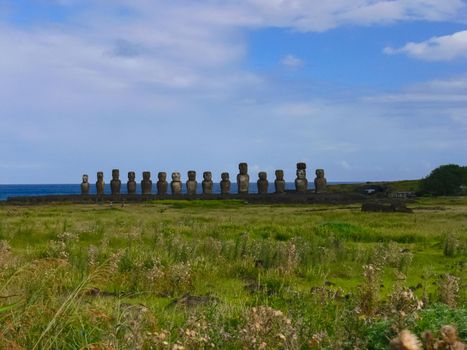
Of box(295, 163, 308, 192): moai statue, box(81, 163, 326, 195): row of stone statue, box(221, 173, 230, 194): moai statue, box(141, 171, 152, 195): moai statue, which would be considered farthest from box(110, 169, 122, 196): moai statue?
box(295, 163, 308, 192): moai statue

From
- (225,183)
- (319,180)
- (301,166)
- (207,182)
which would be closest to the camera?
(319,180)

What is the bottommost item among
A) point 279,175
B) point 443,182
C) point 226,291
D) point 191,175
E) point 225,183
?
point 226,291

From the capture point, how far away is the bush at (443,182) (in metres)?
65.7

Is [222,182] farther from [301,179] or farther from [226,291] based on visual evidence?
[226,291]

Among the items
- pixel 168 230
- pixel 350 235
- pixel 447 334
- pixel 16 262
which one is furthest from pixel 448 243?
pixel 447 334

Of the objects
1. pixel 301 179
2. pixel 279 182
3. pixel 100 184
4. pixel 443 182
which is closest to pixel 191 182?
pixel 279 182

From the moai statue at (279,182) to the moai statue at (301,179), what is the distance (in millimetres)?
1466

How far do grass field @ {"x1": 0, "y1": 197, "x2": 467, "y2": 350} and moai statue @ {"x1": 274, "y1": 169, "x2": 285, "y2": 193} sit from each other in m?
40.2

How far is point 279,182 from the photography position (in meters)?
62.6

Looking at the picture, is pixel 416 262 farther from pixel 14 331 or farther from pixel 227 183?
pixel 227 183

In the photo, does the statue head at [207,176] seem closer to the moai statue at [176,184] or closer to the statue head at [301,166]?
the moai statue at [176,184]

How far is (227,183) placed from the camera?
62250 millimetres

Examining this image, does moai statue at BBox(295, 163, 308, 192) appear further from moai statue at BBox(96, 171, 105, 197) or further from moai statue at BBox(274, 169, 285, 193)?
moai statue at BBox(96, 171, 105, 197)

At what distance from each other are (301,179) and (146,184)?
14.5 m
